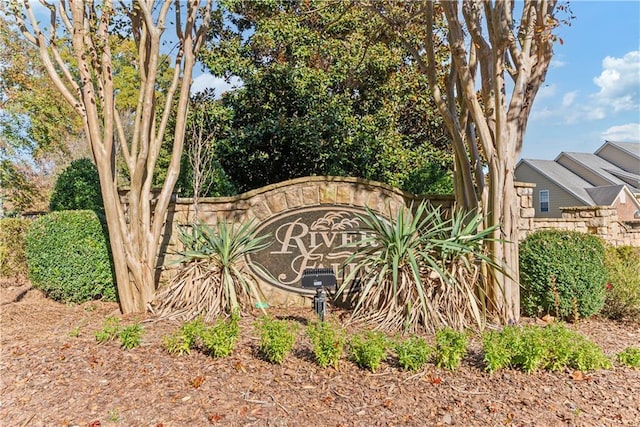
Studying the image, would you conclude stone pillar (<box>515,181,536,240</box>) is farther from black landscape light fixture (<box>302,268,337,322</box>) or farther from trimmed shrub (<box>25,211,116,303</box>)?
trimmed shrub (<box>25,211,116,303</box>)

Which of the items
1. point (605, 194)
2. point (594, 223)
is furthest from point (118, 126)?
point (605, 194)

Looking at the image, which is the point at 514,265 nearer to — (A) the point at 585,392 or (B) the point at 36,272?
(A) the point at 585,392

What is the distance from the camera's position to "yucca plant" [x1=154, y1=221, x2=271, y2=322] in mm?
4754

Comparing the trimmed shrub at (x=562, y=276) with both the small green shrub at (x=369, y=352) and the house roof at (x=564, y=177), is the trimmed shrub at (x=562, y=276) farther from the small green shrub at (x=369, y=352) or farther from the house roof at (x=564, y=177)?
the house roof at (x=564, y=177)

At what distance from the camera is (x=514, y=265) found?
4.77m

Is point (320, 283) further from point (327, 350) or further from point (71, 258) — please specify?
point (71, 258)

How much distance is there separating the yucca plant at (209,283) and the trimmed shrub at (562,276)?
10.3 ft

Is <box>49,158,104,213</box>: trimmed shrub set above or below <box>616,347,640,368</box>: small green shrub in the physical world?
above

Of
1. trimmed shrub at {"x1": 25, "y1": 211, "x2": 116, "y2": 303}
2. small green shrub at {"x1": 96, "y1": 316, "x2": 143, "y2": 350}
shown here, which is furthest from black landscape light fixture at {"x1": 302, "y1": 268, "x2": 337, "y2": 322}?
trimmed shrub at {"x1": 25, "y1": 211, "x2": 116, "y2": 303}

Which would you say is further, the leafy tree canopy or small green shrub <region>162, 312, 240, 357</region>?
the leafy tree canopy

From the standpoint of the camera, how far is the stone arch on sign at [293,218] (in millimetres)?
5824

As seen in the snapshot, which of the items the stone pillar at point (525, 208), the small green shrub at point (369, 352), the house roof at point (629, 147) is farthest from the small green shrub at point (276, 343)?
the house roof at point (629, 147)

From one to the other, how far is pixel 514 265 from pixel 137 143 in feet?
14.8

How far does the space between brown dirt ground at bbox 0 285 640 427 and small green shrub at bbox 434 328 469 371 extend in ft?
0.23
